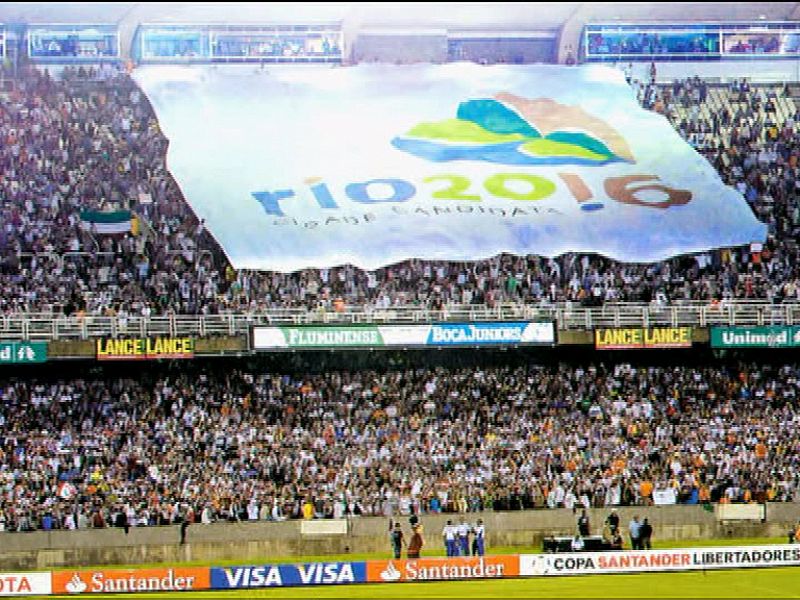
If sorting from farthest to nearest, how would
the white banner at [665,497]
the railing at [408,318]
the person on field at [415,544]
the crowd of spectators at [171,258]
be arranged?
the crowd of spectators at [171,258] → the railing at [408,318] → the white banner at [665,497] → the person on field at [415,544]

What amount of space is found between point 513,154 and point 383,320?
1094cm

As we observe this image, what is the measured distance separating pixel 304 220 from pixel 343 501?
11283 mm

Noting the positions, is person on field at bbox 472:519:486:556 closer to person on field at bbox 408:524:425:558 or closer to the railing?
person on field at bbox 408:524:425:558

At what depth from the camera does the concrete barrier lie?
139 feet

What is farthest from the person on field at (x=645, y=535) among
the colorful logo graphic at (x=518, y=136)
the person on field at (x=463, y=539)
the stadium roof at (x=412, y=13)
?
the stadium roof at (x=412, y=13)

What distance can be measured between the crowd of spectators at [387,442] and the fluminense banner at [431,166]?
464 centimetres

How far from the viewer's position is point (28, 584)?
1316 inches

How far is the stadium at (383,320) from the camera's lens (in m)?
43.0

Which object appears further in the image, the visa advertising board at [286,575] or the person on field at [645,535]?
the person on field at [645,535]

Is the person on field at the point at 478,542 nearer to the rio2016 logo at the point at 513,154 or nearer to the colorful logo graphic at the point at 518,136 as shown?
the rio2016 logo at the point at 513,154

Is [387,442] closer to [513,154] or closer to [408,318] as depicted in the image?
[408,318]

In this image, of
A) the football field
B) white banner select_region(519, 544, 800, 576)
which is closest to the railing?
white banner select_region(519, 544, 800, 576)

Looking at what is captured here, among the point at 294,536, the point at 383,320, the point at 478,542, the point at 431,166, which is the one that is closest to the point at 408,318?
the point at 383,320

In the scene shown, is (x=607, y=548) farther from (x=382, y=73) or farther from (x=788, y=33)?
(x=788, y=33)
